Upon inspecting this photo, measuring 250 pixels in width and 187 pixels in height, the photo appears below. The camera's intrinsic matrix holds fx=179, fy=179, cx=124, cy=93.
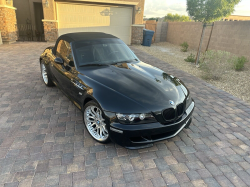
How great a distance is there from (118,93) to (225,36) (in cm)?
982

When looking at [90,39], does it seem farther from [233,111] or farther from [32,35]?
[32,35]

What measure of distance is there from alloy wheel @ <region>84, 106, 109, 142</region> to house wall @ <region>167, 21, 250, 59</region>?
8.53m

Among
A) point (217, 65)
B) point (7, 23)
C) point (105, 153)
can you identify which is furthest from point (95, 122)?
point (7, 23)

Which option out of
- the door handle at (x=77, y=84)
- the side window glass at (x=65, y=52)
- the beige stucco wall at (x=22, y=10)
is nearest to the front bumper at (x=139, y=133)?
the door handle at (x=77, y=84)

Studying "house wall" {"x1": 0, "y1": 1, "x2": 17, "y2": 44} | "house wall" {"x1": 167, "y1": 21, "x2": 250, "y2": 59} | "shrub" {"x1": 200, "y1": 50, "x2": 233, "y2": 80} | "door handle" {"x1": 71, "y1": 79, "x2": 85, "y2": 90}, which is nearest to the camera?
"door handle" {"x1": 71, "y1": 79, "x2": 85, "y2": 90}

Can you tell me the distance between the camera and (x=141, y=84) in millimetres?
3012

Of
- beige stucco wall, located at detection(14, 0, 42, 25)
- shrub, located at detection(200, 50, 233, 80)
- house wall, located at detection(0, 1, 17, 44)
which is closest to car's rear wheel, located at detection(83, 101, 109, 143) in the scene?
shrub, located at detection(200, 50, 233, 80)

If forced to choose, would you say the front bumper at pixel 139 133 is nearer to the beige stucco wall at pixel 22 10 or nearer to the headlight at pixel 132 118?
the headlight at pixel 132 118

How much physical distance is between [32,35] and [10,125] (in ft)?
42.4

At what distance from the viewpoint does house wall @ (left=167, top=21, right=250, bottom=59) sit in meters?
8.62

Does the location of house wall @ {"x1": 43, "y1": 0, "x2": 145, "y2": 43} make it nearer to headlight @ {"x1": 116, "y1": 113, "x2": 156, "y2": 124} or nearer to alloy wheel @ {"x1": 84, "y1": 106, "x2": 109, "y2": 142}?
alloy wheel @ {"x1": 84, "y1": 106, "x2": 109, "y2": 142}

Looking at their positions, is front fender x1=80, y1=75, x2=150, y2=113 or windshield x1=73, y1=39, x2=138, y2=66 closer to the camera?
front fender x1=80, y1=75, x2=150, y2=113

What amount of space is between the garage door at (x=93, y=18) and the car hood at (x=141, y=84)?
10.2 meters

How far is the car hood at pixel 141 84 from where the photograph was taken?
8.78 ft
